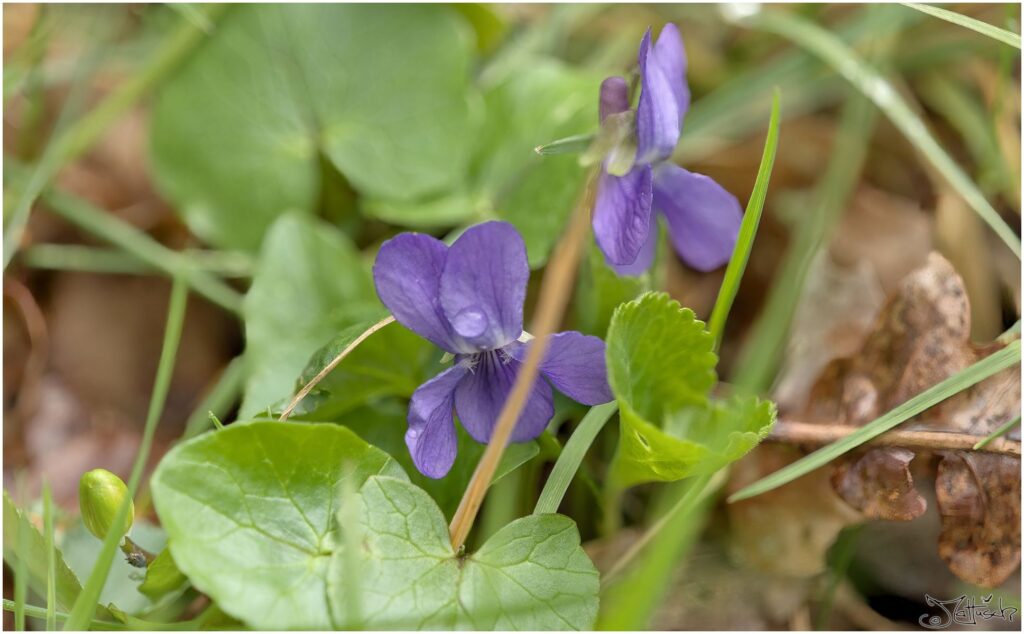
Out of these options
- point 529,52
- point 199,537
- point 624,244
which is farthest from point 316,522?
point 529,52

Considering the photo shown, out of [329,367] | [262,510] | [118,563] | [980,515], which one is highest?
[329,367]

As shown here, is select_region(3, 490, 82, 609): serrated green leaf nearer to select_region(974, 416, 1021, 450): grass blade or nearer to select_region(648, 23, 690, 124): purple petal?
select_region(648, 23, 690, 124): purple petal

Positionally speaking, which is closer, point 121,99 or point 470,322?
point 470,322

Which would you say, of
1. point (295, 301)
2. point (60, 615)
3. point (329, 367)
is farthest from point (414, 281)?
point (60, 615)

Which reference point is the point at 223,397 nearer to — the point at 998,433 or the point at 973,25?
the point at 998,433

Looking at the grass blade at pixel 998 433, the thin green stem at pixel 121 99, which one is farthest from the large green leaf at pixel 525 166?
the grass blade at pixel 998 433

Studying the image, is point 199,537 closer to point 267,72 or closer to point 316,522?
point 316,522
